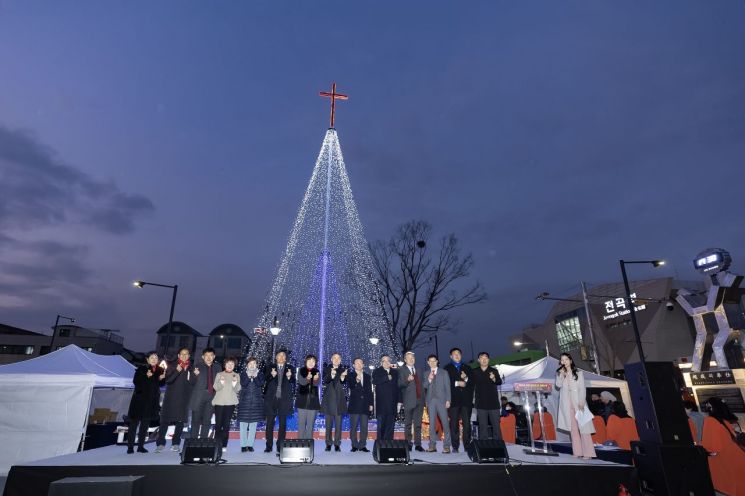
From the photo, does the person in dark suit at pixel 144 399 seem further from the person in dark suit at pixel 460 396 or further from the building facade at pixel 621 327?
the building facade at pixel 621 327

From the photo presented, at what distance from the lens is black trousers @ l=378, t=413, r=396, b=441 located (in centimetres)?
821

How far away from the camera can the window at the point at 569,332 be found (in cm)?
4309

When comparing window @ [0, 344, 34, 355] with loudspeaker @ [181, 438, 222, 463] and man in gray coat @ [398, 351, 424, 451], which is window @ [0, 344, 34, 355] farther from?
man in gray coat @ [398, 351, 424, 451]

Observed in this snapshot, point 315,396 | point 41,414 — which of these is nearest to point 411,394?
point 315,396

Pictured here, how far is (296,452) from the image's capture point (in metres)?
6.22

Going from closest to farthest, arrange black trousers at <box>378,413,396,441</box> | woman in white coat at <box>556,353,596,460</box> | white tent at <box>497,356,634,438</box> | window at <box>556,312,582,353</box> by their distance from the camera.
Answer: woman in white coat at <box>556,353,596,460</box>, black trousers at <box>378,413,396,441</box>, white tent at <box>497,356,634,438</box>, window at <box>556,312,582,353</box>

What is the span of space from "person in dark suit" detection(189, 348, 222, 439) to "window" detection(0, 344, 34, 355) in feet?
220

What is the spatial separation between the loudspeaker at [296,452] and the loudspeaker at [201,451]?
1.03m

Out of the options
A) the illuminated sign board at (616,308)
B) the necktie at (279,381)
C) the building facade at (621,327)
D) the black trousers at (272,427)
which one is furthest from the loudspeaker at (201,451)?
the illuminated sign board at (616,308)

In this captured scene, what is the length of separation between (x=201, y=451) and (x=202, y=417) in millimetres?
2143

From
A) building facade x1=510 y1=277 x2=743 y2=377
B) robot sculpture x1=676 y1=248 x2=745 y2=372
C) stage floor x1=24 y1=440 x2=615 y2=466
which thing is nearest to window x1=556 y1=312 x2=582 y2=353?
building facade x1=510 y1=277 x2=743 y2=377

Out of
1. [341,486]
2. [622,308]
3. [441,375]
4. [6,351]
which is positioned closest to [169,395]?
[341,486]

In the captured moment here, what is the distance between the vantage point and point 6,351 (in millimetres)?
55656

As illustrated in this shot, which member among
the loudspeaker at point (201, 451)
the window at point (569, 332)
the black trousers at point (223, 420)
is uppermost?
the window at point (569, 332)
